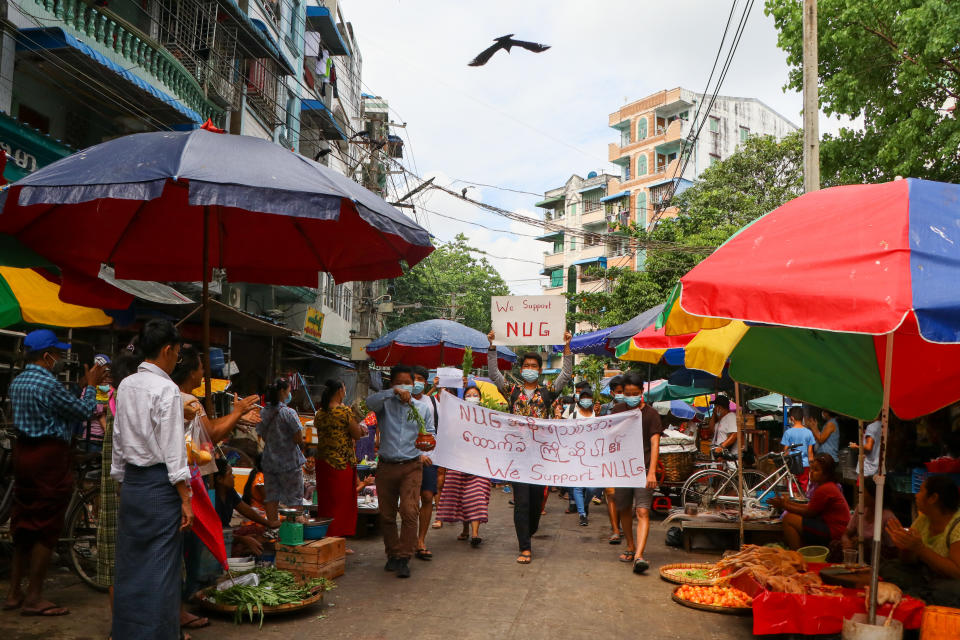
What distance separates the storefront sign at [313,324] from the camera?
26.6 m

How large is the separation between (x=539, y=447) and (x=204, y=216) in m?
4.13

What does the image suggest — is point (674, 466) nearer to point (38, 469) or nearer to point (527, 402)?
point (527, 402)

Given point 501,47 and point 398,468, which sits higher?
point 501,47

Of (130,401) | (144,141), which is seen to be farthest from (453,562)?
(144,141)

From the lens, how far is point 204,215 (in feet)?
18.8

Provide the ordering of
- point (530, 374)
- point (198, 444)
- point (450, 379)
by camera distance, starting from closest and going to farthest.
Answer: point (198, 444)
point (530, 374)
point (450, 379)

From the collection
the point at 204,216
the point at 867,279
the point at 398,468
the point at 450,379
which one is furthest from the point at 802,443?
the point at 204,216

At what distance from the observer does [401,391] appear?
7.39m

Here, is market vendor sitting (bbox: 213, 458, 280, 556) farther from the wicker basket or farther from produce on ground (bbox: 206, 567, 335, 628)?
the wicker basket

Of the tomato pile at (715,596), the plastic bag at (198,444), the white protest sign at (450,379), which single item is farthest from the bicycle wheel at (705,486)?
the plastic bag at (198,444)

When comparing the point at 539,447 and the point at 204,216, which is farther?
the point at 539,447

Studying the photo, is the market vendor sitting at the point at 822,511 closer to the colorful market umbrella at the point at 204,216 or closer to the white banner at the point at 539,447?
the white banner at the point at 539,447

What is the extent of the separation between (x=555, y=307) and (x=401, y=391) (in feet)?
9.28

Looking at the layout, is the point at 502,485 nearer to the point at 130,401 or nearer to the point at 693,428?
the point at 693,428
